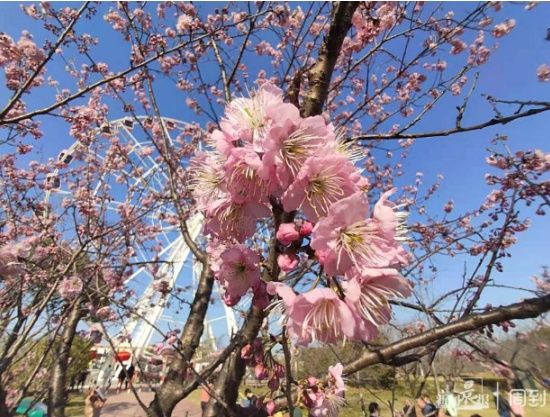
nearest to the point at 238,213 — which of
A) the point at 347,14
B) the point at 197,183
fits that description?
the point at 197,183

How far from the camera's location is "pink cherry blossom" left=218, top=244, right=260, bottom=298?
0.94 metres

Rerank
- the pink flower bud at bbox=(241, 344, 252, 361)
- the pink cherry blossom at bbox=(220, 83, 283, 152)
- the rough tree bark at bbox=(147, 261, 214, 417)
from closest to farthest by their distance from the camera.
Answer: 1. the pink cherry blossom at bbox=(220, 83, 283, 152)
2. the pink flower bud at bbox=(241, 344, 252, 361)
3. the rough tree bark at bbox=(147, 261, 214, 417)

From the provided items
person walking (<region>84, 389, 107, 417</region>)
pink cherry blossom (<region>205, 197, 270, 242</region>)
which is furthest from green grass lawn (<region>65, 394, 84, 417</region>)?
pink cherry blossom (<region>205, 197, 270, 242</region>)

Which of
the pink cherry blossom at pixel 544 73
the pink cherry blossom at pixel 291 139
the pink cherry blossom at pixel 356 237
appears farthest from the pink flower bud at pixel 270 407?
the pink cherry blossom at pixel 544 73

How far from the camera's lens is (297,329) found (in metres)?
0.81

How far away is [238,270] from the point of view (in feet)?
3.17

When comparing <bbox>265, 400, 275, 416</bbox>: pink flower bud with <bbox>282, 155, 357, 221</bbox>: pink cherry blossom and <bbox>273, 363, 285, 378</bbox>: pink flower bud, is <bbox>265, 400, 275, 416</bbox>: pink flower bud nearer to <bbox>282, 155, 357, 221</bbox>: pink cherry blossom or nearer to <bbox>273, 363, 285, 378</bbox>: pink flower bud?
<bbox>273, 363, 285, 378</bbox>: pink flower bud

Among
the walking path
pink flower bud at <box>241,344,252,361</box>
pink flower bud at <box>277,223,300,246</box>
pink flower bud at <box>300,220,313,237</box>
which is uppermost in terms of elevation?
pink flower bud at <box>300,220,313,237</box>

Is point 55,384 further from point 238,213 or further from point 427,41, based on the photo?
point 427,41

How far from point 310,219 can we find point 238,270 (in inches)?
9.7

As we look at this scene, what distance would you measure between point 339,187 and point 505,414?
6.47m

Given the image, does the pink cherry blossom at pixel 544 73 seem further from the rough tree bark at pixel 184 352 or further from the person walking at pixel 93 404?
the person walking at pixel 93 404

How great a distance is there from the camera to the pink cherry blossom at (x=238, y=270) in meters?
0.94

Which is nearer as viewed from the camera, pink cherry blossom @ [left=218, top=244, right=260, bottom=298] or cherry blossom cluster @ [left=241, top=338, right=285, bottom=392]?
pink cherry blossom @ [left=218, top=244, right=260, bottom=298]
